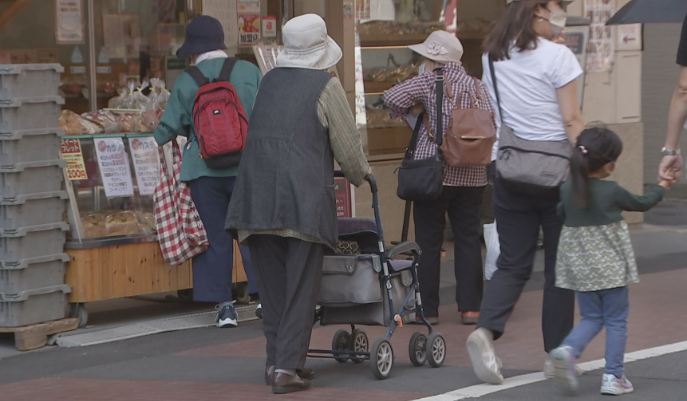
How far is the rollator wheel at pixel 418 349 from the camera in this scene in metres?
6.40

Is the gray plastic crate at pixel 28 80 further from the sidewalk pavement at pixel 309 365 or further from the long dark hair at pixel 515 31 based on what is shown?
the long dark hair at pixel 515 31

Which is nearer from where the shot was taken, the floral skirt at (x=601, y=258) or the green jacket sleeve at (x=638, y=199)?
the green jacket sleeve at (x=638, y=199)

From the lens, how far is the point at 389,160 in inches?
445

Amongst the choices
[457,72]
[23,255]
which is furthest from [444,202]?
[23,255]

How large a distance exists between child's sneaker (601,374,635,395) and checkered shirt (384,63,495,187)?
255cm

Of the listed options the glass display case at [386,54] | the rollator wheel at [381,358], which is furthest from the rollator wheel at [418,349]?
the glass display case at [386,54]

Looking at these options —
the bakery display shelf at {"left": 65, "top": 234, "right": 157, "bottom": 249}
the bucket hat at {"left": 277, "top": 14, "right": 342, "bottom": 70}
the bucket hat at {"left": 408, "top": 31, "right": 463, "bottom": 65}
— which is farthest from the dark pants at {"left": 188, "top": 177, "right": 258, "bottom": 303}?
the bucket hat at {"left": 277, "top": 14, "right": 342, "bottom": 70}

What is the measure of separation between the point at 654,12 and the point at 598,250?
408cm

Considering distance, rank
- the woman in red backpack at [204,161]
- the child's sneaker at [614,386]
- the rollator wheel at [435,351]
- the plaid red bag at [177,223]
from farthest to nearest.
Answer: the plaid red bag at [177,223]
the woman in red backpack at [204,161]
the rollator wheel at [435,351]
the child's sneaker at [614,386]

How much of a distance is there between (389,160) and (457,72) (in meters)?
3.51

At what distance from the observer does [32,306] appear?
757 cm

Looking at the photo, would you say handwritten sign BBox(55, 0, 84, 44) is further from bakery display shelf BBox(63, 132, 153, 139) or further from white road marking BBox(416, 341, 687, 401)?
white road marking BBox(416, 341, 687, 401)

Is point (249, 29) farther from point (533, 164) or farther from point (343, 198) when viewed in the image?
point (533, 164)

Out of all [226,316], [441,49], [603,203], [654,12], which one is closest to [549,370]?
[603,203]
